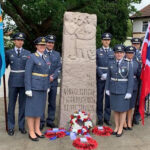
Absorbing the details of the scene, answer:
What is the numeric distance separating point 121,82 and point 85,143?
123 cm

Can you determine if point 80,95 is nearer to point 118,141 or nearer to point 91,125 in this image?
point 91,125

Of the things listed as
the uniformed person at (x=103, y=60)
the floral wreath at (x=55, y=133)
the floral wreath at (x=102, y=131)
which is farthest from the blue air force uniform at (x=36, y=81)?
the uniformed person at (x=103, y=60)

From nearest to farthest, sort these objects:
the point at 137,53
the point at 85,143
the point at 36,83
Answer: the point at 85,143, the point at 36,83, the point at 137,53

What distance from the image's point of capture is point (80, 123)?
4555 mm

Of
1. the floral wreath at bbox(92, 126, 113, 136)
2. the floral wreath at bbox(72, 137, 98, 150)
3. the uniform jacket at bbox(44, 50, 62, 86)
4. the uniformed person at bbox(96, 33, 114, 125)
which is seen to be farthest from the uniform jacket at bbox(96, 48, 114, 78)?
the floral wreath at bbox(72, 137, 98, 150)

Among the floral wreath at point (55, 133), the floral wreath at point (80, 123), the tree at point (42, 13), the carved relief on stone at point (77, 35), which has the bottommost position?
the floral wreath at point (55, 133)

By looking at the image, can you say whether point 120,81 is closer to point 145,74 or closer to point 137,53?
point 145,74

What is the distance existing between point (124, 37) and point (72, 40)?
79.7ft

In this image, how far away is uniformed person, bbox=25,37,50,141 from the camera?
4.01 meters

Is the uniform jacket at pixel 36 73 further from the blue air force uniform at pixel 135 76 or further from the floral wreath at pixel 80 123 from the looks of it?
the blue air force uniform at pixel 135 76

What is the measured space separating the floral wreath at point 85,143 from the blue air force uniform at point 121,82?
0.76 meters

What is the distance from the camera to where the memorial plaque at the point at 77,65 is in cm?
466

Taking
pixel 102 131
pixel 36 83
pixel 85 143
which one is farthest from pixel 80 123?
pixel 36 83

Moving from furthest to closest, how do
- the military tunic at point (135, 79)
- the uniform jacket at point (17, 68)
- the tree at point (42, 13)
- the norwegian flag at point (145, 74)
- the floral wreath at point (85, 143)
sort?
the tree at point (42, 13) → the military tunic at point (135, 79) → the norwegian flag at point (145, 74) → the uniform jacket at point (17, 68) → the floral wreath at point (85, 143)
